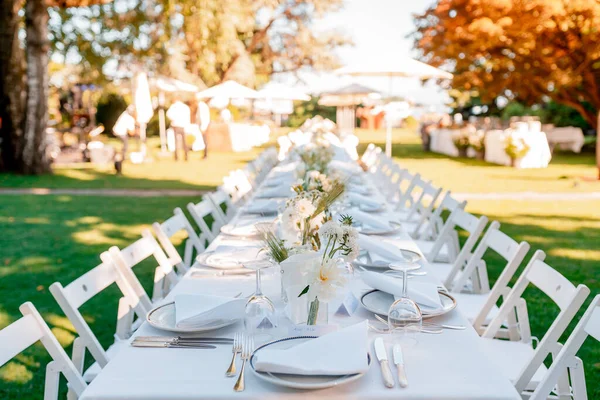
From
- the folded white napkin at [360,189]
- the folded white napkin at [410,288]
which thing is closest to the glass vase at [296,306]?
the folded white napkin at [410,288]

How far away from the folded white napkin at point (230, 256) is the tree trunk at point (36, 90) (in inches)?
483

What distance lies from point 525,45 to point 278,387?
1514 cm

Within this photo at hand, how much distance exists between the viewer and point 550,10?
44.0ft

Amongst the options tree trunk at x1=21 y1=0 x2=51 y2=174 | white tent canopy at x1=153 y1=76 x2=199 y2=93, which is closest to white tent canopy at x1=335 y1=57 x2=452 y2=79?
white tent canopy at x1=153 y1=76 x2=199 y2=93

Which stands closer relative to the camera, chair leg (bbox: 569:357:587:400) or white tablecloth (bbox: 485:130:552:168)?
chair leg (bbox: 569:357:587:400)

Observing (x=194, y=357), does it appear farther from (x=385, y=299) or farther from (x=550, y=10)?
(x=550, y=10)

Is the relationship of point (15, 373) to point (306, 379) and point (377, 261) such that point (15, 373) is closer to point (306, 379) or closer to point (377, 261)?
point (377, 261)

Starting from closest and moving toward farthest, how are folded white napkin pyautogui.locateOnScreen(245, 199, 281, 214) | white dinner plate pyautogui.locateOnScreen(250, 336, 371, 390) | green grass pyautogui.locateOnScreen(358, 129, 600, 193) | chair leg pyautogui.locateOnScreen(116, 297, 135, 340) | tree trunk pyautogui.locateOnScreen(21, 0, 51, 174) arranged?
1. white dinner plate pyautogui.locateOnScreen(250, 336, 371, 390)
2. chair leg pyautogui.locateOnScreen(116, 297, 135, 340)
3. folded white napkin pyautogui.locateOnScreen(245, 199, 281, 214)
4. green grass pyautogui.locateOnScreen(358, 129, 600, 193)
5. tree trunk pyautogui.locateOnScreen(21, 0, 51, 174)

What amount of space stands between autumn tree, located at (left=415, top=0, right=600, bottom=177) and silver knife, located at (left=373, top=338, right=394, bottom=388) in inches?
481

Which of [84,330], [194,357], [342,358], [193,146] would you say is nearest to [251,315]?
[194,357]

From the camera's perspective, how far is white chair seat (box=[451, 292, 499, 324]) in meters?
3.38

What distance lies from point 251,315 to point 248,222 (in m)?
2.07

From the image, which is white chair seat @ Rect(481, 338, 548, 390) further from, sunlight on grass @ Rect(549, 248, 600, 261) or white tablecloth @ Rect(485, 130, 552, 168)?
white tablecloth @ Rect(485, 130, 552, 168)

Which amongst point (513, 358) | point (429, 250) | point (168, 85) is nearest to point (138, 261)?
point (513, 358)
